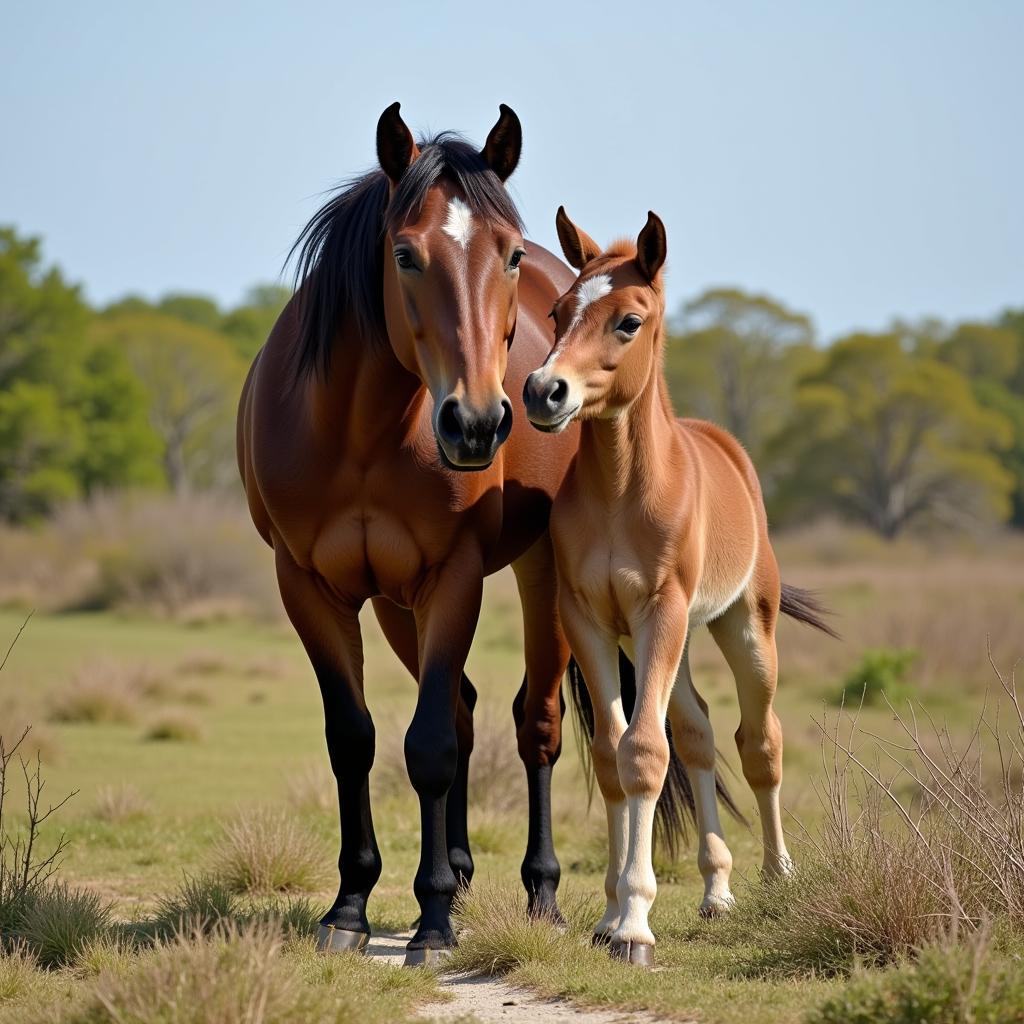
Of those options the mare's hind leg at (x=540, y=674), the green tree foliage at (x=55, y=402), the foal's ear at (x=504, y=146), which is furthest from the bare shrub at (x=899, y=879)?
the green tree foliage at (x=55, y=402)

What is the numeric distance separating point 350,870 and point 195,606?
69.6ft

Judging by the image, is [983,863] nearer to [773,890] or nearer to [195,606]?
[773,890]

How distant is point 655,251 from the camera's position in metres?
5.21

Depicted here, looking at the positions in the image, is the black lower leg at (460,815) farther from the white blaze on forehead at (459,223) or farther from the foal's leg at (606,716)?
the white blaze on forehead at (459,223)

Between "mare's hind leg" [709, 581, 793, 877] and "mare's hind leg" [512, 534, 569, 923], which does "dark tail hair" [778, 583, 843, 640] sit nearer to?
"mare's hind leg" [709, 581, 793, 877]

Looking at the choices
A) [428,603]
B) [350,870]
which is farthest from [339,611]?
[350,870]

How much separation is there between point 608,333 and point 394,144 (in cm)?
102

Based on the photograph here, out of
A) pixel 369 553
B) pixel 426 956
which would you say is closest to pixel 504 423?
pixel 369 553

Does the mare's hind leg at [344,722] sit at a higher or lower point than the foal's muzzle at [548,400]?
lower

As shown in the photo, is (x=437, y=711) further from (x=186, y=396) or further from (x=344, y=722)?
Result: (x=186, y=396)

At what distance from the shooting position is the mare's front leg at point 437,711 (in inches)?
206

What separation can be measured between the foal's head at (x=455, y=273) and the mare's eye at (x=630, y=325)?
15.5 inches

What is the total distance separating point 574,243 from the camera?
5566 millimetres

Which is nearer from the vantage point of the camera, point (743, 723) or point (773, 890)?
point (773, 890)
